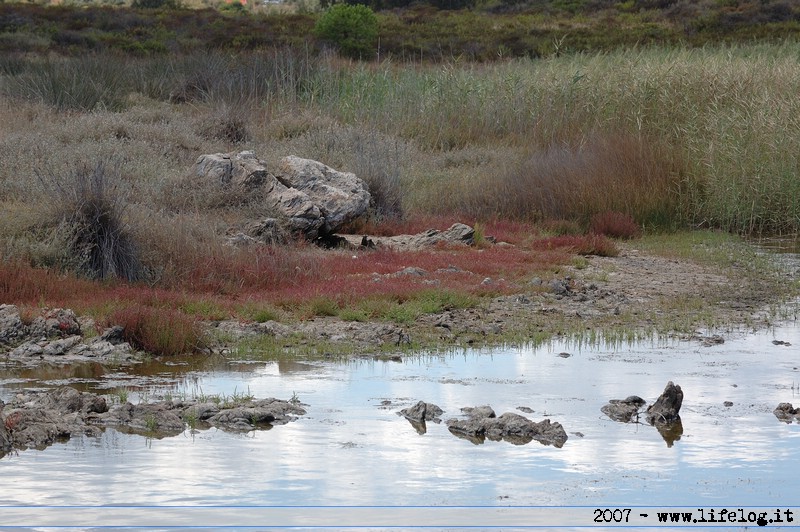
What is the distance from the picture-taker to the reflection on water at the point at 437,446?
18.2 ft

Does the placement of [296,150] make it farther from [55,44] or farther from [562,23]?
[562,23]

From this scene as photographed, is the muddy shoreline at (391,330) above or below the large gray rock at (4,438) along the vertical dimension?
below

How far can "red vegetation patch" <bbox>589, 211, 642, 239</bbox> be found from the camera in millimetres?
16344

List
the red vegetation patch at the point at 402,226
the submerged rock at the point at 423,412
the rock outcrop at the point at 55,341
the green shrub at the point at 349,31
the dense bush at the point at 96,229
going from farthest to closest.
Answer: the green shrub at the point at 349,31, the red vegetation patch at the point at 402,226, the dense bush at the point at 96,229, the rock outcrop at the point at 55,341, the submerged rock at the point at 423,412

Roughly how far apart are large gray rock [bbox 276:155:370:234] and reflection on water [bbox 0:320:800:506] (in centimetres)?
547

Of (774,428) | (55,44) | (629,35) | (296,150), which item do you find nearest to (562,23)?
(629,35)

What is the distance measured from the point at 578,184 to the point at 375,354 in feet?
29.2

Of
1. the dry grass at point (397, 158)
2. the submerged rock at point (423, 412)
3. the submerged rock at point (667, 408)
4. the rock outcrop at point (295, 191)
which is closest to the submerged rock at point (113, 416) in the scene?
the submerged rock at point (423, 412)

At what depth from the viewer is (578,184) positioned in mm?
17062

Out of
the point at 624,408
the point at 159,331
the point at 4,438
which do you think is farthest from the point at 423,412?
the point at 159,331

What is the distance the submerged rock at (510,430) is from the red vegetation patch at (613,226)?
32.3 feet

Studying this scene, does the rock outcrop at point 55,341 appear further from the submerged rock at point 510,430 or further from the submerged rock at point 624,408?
the submerged rock at point 624,408

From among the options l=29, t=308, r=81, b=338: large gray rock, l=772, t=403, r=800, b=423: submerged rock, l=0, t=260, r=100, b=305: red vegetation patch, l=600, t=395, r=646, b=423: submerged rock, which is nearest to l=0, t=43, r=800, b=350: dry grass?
l=0, t=260, r=100, b=305: red vegetation patch

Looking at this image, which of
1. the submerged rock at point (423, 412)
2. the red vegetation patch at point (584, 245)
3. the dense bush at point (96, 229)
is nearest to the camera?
the submerged rock at point (423, 412)
